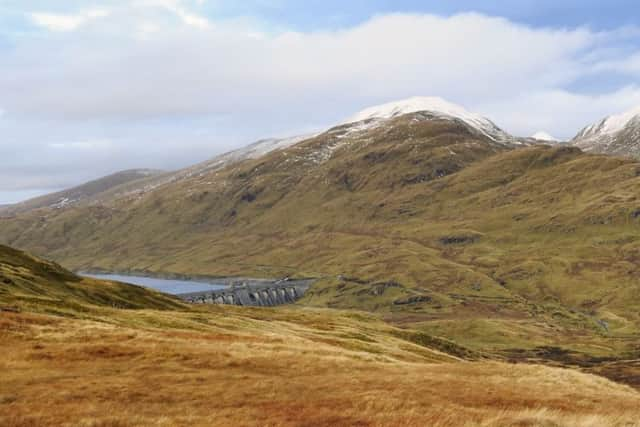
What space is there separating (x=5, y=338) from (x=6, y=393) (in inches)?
557

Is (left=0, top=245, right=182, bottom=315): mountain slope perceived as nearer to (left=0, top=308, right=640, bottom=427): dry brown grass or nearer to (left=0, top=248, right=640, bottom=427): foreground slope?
(left=0, top=248, right=640, bottom=427): foreground slope

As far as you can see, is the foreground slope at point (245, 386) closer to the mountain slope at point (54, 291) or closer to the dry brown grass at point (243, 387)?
the dry brown grass at point (243, 387)

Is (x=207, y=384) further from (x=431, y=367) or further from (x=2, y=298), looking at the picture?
(x=2, y=298)

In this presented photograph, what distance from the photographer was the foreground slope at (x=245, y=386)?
917 inches

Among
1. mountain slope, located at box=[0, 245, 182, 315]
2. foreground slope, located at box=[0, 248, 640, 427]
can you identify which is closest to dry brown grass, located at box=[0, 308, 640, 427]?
foreground slope, located at box=[0, 248, 640, 427]

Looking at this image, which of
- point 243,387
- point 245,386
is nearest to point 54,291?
Result: point 245,386

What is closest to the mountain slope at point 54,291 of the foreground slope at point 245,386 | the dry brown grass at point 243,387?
the foreground slope at point 245,386

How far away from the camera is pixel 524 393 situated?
3284 cm

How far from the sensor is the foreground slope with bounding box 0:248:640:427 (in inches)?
917

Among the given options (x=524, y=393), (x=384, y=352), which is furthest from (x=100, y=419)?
(x=384, y=352)

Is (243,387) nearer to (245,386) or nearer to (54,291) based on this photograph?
(245,386)

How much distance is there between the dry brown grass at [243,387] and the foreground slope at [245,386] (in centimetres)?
7

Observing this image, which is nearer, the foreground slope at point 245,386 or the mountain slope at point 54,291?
the foreground slope at point 245,386

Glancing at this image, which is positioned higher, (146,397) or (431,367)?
(146,397)
